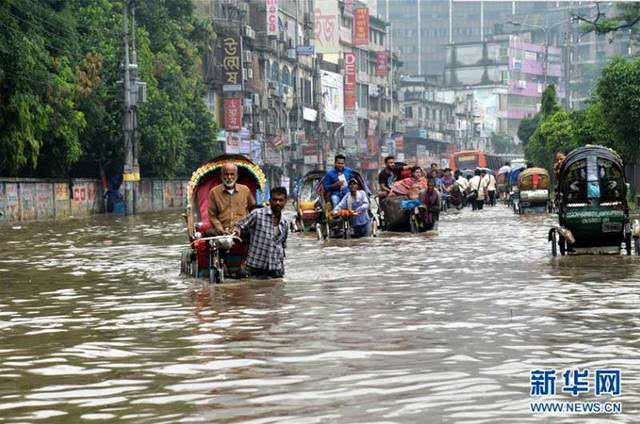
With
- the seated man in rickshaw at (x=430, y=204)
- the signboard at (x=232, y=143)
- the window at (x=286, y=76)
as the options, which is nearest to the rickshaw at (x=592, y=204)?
the seated man in rickshaw at (x=430, y=204)

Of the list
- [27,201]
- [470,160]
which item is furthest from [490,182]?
[470,160]

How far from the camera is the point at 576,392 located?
7.36 m

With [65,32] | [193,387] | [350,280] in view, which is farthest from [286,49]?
[193,387]

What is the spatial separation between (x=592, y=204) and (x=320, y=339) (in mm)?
9693

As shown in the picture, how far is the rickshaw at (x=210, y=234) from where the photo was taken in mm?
15898

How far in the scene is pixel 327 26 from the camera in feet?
395

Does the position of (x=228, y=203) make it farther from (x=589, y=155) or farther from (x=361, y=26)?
(x=361, y=26)

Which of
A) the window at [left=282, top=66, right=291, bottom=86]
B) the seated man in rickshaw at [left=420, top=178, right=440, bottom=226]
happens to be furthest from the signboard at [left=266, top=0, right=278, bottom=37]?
the seated man in rickshaw at [left=420, top=178, right=440, bottom=226]

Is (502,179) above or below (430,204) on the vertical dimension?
below

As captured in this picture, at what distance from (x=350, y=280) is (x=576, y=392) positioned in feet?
28.4

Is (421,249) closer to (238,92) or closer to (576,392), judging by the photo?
(576,392)

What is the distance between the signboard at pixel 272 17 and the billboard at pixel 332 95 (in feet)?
65.7

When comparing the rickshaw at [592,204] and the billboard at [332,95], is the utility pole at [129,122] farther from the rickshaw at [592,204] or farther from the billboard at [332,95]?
the billboard at [332,95]

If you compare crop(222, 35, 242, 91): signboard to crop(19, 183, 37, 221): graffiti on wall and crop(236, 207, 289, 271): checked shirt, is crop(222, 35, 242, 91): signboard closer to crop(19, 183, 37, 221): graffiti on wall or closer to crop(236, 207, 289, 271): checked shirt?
crop(19, 183, 37, 221): graffiti on wall
